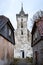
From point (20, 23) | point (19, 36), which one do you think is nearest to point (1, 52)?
point (19, 36)

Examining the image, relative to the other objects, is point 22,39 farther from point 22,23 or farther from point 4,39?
point 4,39

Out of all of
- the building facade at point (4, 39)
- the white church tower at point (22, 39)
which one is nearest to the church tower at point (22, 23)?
the white church tower at point (22, 39)

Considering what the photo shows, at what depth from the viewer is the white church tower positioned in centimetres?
6969

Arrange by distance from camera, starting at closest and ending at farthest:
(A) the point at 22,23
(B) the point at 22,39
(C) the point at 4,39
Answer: (C) the point at 4,39
(B) the point at 22,39
(A) the point at 22,23

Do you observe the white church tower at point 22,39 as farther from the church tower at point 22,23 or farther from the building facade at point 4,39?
the building facade at point 4,39

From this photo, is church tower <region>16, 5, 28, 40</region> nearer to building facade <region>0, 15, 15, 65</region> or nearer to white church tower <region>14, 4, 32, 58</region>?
white church tower <region>14, 4, 32, 58</region>

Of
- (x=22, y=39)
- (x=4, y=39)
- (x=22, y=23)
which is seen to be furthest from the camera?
(x=22, y=23)

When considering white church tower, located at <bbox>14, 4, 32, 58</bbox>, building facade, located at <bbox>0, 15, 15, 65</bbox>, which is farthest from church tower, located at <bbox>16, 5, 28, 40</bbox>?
building facade, located at <bbox>0, 15, 15, 65</bbox>

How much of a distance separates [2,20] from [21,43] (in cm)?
4644

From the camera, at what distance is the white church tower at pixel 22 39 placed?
229 feet

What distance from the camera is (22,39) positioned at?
245 feet

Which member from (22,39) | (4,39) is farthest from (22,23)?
(4,39)

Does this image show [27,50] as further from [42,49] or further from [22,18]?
[42,49]

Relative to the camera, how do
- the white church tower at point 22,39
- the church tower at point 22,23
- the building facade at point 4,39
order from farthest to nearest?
the church tower at point 22,23
the white church tower at point 22,39
the building facade at point 4,39
